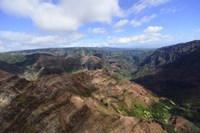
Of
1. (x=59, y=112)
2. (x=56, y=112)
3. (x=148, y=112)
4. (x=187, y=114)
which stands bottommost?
(x=187, y=114)

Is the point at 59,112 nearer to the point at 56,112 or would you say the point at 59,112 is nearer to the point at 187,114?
the point at 56,112

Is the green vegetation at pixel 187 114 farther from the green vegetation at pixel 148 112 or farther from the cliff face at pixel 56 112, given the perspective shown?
the cliff face at pixel 56 112

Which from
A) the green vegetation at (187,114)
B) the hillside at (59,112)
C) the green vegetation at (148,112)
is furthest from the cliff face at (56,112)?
the green vegetation at (187,114)

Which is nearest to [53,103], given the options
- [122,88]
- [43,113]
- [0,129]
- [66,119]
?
[43,113]

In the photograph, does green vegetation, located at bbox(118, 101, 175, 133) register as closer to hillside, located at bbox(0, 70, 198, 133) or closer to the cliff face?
hillside, located at bbox(0, 70, 198, 133)

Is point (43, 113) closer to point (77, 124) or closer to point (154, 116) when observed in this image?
point (77, 124)

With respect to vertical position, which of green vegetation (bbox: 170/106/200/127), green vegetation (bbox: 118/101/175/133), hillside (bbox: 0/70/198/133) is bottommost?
green vegetation (bbox: 170/106/200/127)

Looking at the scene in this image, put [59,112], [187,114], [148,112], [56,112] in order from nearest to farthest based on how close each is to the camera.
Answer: [59,112] → [56,112] → [148,112] → [187,114]

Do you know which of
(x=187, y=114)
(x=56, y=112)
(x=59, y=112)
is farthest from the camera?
(x=187, y=114)

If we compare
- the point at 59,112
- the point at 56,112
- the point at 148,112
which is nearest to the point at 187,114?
the point at 148,112

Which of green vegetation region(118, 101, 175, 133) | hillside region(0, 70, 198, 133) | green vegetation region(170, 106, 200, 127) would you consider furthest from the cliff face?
green vegetation region(170, 106, 200, 127)

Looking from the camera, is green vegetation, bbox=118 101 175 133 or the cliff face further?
green vegetation, bbox=118 101 175 133
